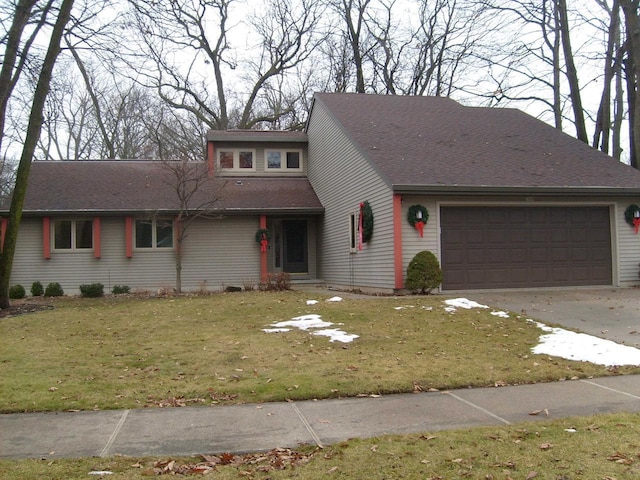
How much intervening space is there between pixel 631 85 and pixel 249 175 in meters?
15.9

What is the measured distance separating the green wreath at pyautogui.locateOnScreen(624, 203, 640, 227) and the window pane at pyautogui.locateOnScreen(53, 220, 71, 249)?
17.0 m

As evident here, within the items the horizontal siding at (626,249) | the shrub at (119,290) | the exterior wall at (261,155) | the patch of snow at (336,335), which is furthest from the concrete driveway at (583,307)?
the exterior wall at (261,155)

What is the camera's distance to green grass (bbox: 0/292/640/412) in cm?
605

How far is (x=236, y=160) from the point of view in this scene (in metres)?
22.1

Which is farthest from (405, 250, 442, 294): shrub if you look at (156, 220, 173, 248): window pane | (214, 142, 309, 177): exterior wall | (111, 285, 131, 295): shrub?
(214, 142, 309, 177): exterior wall

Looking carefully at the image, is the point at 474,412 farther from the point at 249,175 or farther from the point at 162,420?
the point at 249,175

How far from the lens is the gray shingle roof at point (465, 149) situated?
14281 millimetres

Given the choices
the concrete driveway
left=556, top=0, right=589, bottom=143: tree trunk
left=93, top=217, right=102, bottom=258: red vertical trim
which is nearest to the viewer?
the concrete driveway

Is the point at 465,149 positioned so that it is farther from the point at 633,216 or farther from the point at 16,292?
the point at 16,292

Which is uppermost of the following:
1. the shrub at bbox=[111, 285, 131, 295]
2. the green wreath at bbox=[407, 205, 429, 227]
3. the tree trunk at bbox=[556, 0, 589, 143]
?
the tree trunk at bbox=[556, 0, 589, 143]

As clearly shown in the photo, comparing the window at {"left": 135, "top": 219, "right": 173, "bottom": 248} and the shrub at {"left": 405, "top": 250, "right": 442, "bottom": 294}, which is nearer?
the shrub at {"left": 405, "top": 250, "right": 442, "bottom": 294}

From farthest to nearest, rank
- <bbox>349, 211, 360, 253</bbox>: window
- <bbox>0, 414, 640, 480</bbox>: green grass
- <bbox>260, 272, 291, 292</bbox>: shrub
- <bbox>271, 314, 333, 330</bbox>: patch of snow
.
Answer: <bbox>349, 211, 360, 253</bbox>: window, <bbox>260, 272, 291, 292</bbox>: shrub, <bbox>271, 314, 333, 330</bbox>: patch of snow, <bbox>0, 414, 640, 480</bbox>: green grass

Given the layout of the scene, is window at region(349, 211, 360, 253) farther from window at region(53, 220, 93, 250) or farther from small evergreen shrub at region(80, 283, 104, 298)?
window at region(53, 220, 93, 250)

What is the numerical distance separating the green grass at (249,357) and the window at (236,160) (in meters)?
11.5
